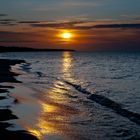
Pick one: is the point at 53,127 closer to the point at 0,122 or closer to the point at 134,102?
the point at 0,122

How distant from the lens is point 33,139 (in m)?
11.5

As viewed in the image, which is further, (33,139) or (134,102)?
(134,102)

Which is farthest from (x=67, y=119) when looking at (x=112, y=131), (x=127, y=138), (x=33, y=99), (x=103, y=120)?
(x=33, y=99)

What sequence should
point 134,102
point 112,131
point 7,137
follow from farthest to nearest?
1. point 134,102
2. point 112,131
3. point 7,137

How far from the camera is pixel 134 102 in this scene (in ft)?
67.6

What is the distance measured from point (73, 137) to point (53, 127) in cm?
150

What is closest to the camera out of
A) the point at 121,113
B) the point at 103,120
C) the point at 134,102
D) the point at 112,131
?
→ the point at 112,131

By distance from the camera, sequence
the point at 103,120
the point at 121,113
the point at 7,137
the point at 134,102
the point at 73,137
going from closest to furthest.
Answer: the point at 7,137
the point at 73,137
the point at 103,120
the point at 121,113
the point at 134,102

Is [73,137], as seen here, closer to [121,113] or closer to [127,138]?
[127,138]

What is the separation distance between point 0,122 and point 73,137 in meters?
2.98

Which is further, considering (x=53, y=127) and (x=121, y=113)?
(x=121, y=113)

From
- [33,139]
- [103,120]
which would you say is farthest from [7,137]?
[103,120]

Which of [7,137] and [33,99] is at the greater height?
[33,99]

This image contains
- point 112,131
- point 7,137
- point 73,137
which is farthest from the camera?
point 112,131
